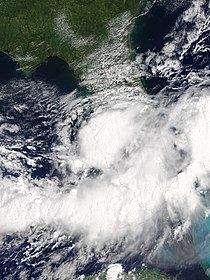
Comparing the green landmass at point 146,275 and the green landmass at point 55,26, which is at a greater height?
the green landmass at point 55,26

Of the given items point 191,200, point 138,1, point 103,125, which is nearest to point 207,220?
point 191,200

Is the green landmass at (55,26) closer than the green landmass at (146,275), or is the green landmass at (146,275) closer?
the green landmass at (55,26)

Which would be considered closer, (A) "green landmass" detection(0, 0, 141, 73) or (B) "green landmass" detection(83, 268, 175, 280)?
(A) "green landmass" detection(0, 0, 141, 73)

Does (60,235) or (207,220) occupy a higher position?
(60,235)

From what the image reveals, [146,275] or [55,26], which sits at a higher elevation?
[55,26]

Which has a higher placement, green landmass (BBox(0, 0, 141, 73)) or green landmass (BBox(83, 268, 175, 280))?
green landmass (BBox(0, 0, 141, 73))

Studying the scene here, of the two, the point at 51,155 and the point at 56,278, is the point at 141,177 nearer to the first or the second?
the point at 51,155

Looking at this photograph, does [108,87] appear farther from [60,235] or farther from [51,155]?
[60,235]

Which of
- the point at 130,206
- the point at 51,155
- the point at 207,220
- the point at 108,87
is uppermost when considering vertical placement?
the point at 108,87
